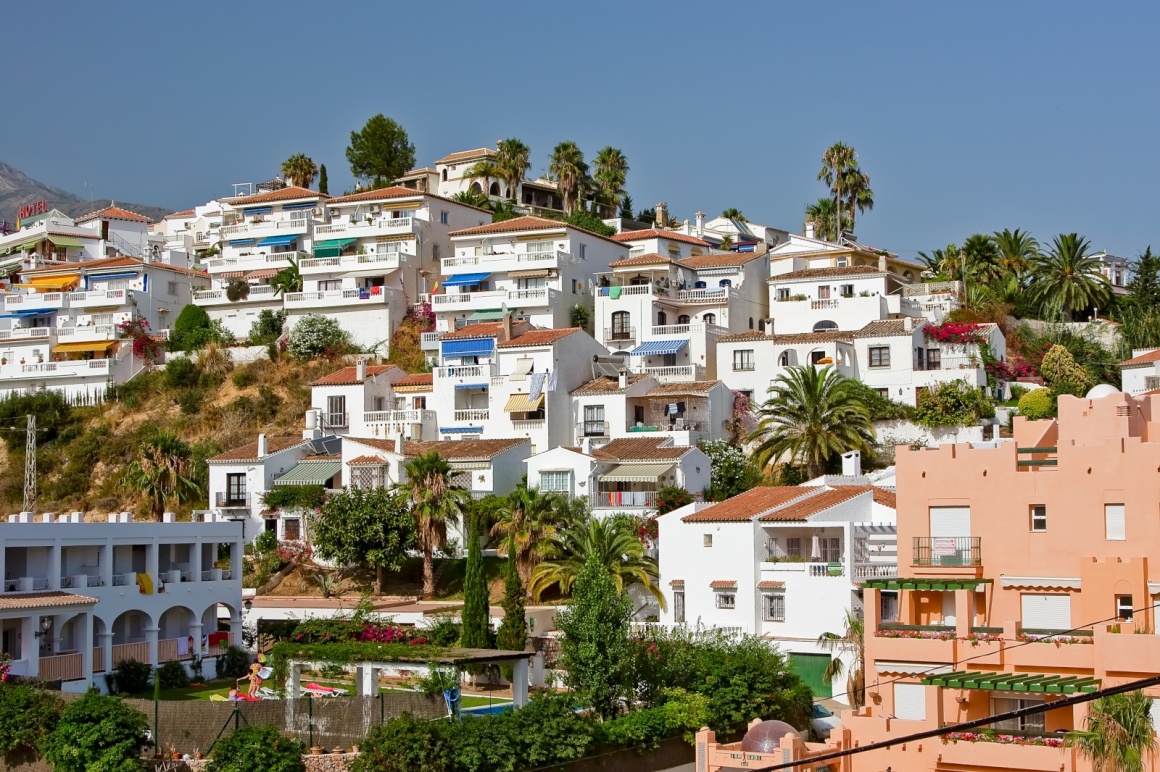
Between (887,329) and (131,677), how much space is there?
34524mm

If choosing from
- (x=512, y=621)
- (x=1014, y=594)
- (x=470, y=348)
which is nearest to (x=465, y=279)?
(x=470, y=348)

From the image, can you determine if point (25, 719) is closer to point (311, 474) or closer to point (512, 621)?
point (512, 621)

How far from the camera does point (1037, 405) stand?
6153cm

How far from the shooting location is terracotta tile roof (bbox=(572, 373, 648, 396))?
65875mm

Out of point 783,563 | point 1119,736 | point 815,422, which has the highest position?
point 815,422

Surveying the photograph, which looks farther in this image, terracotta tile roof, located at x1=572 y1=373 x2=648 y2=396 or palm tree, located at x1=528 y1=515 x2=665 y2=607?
terracotta tile roof, located at x1=572 y1=373 x2=648 y2=396

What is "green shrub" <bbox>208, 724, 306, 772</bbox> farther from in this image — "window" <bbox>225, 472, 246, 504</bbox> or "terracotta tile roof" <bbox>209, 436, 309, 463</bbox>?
"terracotta tile roof" <bbox>209, 436, 309, 463</bbox>

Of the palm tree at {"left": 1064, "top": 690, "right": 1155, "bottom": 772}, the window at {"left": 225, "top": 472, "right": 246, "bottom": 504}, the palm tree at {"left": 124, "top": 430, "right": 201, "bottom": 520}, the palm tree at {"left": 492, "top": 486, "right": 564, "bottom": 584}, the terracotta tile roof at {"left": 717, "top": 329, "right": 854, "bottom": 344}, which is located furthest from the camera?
the terracotta tile roof at {"left": 717, "top": 329, "right": 854, "bottom": 344}

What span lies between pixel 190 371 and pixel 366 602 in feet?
107

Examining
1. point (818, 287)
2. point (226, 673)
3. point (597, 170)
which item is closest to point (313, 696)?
point (226, 673)

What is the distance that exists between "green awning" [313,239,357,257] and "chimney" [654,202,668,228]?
2241cm

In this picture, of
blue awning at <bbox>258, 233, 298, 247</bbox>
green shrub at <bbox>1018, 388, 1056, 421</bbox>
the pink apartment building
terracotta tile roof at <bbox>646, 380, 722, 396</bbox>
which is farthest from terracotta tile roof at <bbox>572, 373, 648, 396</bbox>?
the pink apartment building

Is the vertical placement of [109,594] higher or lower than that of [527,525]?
lower

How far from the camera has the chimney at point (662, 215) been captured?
320 feet
